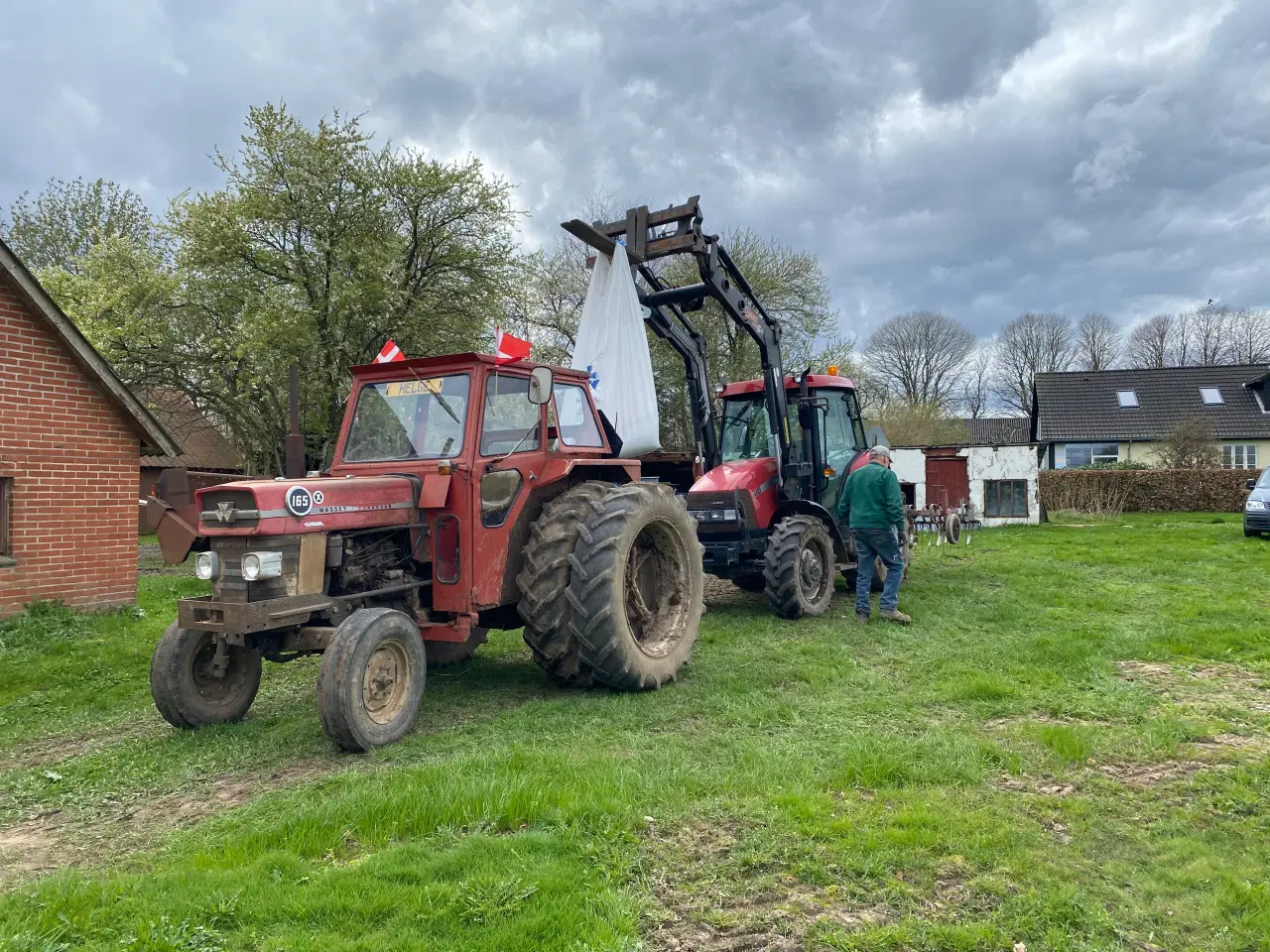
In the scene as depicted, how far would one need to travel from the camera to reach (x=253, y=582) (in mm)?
4824

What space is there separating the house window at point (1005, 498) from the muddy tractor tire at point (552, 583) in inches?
664

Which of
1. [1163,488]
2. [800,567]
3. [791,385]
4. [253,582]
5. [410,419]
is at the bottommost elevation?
[800,567]

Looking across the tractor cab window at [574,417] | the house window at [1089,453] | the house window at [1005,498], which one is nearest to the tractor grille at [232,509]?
the tractor cab window at [574,417]

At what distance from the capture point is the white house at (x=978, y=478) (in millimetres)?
20266

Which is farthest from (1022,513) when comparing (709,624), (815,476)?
(709,624)

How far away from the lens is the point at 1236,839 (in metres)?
3.51

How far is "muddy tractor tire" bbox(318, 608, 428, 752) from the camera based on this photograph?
14.8ft

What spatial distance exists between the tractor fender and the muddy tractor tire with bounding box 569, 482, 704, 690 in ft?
9.44

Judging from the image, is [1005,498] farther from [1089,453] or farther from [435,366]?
[435,366]

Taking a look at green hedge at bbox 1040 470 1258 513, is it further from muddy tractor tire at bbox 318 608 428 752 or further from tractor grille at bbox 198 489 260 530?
tractor grille at bbox 198 489 260 530

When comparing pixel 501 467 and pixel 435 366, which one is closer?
pixel 501 467

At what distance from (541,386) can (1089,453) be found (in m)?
33.0

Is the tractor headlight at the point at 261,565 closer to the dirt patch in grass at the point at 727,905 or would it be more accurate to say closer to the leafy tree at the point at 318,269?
the dirt patch in grass at the point at 727,905

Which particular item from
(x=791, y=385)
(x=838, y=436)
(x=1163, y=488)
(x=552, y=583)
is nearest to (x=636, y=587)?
(x=552, y=583)
